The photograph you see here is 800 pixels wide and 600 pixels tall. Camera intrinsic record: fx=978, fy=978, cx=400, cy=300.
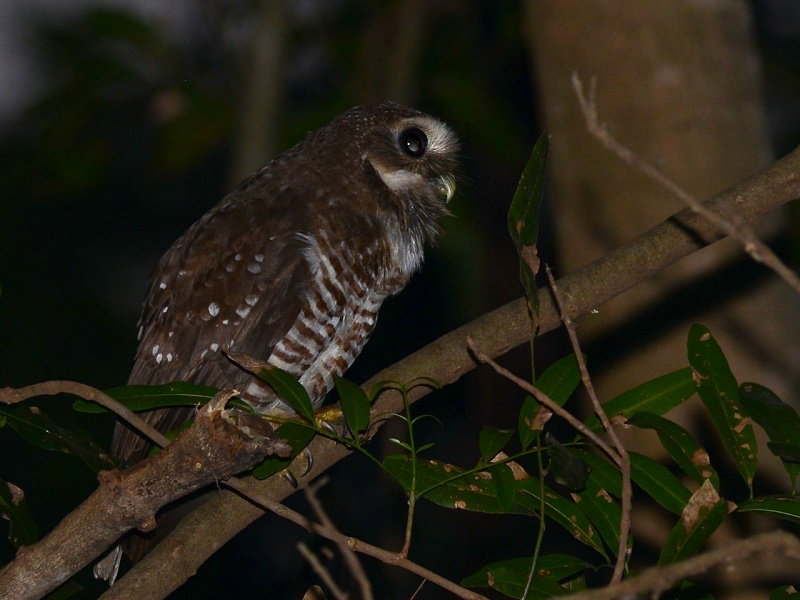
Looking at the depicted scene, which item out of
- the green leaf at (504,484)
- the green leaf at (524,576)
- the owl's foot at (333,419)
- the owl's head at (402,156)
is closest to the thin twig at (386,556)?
the green leaf at (524,576)

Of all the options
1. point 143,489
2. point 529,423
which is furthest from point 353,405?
point 143,489

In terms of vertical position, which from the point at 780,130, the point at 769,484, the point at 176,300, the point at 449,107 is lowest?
the point at 780,130

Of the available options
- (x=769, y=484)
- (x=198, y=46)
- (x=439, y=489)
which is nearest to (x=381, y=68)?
(x=198, y=46)

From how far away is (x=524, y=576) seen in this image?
2.04 m

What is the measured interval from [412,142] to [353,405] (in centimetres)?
182

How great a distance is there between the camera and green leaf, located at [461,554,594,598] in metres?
2.01

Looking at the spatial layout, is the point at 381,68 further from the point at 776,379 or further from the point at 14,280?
the point at 14,280

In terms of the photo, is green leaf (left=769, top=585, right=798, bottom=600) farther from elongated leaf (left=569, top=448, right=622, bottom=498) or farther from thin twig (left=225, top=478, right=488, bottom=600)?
thin twig (left=225, top=478, right=488, bottom=600)

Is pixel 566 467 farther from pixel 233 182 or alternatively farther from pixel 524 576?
pixel 233 182

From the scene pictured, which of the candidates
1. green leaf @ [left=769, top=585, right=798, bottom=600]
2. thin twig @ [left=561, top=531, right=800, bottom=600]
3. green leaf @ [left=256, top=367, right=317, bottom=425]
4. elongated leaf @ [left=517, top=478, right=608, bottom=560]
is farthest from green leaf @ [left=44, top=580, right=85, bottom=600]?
green leaf @ [left=769, top=585, right=798, bottom=600]

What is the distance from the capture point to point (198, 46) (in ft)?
17.5

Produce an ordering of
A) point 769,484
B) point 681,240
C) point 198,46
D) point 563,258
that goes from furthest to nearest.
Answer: point 198,46, point 563,258, point 769,484, point 681,240

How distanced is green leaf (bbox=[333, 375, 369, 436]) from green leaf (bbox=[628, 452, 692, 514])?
1.94 feet

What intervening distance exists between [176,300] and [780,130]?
16.0 ft
